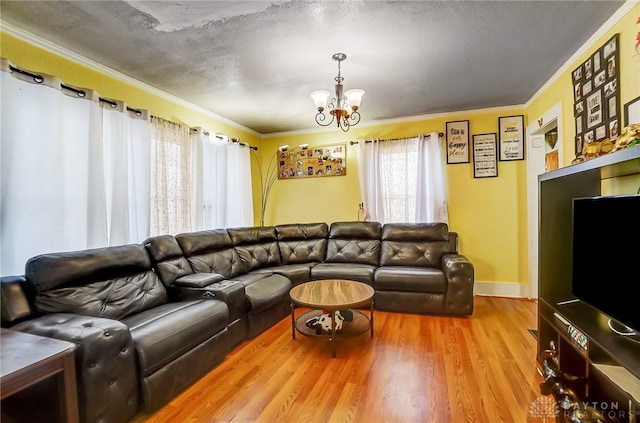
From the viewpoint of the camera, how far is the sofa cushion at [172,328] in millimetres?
1694

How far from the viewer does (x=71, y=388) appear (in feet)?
4.11

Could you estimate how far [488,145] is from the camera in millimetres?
3834

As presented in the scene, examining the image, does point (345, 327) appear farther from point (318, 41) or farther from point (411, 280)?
point (318, 41)

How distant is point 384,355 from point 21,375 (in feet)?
7.06

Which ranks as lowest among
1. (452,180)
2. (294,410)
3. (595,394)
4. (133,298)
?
(294,410)

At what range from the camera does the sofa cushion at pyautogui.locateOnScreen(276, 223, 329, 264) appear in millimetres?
4055

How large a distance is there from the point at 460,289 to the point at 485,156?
6.24 feet

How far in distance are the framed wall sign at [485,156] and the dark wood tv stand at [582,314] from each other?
1.86 meters

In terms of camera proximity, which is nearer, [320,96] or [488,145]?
[320,96]

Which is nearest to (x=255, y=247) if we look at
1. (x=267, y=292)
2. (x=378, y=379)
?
(x=267, y=292)

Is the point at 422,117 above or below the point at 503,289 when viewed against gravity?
above

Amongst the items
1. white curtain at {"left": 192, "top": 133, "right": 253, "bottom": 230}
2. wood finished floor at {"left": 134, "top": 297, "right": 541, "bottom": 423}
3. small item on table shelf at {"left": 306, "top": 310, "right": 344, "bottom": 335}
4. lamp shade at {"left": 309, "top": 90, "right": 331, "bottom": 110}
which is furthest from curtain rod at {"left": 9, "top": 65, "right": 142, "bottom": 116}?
small item on table shelf at {"left": 306, "top": 310, "right": 344, "bottom": 335}

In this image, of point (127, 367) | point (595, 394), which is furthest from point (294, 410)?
point (595, 394)

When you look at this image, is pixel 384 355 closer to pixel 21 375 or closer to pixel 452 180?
pixel 21 375
